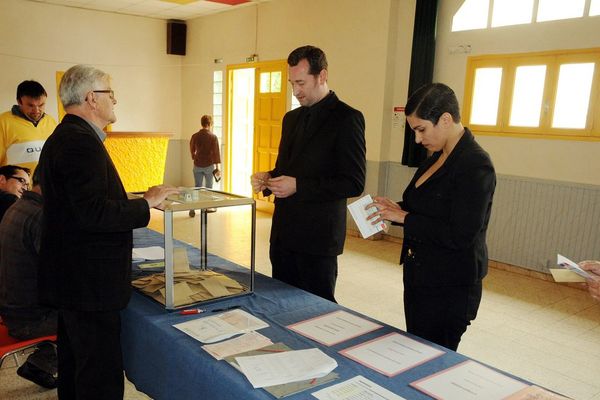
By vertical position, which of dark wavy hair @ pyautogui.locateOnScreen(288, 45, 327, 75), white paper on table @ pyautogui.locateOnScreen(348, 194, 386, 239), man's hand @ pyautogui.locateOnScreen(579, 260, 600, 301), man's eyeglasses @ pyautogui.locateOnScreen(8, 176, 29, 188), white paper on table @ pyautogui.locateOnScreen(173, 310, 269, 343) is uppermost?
dark wavy hair @ pyautogui.locateOnScreen(288, 45, 327, 75)

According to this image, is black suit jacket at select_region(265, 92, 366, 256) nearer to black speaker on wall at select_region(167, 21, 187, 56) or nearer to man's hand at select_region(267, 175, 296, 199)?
man's hand at select_region(267, 175, 296, 199)

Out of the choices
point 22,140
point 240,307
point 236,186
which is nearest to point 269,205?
point 236,186

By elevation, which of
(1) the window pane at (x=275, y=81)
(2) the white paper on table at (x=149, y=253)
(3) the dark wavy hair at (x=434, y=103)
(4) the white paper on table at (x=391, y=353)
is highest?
(1) the window pane at (x=275, y=81)

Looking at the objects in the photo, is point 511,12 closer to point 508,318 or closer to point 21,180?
point 508,318

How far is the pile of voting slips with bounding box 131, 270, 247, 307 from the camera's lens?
179 centimetres

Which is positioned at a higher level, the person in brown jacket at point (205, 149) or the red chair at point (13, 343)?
the person in brown jacket at point (205, 149)

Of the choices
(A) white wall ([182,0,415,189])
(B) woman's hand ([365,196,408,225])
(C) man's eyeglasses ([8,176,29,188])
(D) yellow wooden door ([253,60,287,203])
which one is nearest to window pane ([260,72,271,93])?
(D) yellow wooden door ([253,60,287,203])

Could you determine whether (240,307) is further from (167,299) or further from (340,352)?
(340,352)

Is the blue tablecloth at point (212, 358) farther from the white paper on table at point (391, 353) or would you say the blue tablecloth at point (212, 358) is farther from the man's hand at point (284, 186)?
the man's hand at point (284, 186)

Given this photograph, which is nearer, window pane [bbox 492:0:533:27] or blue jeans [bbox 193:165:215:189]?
window pane [bbox 492:0:533:27]

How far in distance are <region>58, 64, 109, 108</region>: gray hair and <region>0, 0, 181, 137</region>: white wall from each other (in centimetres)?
716

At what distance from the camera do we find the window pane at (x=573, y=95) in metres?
4.25

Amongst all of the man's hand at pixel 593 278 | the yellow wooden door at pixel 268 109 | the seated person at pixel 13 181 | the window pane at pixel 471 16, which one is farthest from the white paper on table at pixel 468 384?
the yellow wooden door at pixel 268 109

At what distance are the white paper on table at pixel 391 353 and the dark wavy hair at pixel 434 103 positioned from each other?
0.73 m
